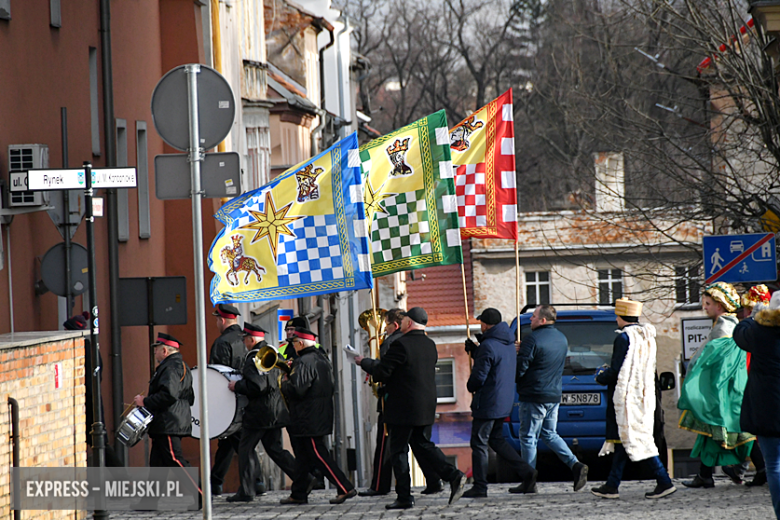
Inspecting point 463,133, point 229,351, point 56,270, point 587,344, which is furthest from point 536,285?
point 56,270

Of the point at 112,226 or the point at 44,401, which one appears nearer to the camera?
the point at 44,401

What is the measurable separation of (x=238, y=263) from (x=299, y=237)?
0.64m

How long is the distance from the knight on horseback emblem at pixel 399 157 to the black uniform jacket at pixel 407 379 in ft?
8.41

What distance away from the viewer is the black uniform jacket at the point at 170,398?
10.9m

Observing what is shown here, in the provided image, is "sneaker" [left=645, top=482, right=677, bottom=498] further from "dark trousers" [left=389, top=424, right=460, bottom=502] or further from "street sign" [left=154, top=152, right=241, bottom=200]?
"street sign" [left=154, top=152, right=241, bottom=200]

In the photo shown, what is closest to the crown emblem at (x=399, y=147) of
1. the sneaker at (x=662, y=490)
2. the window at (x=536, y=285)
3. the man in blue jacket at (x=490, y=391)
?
the man in blue jacket at (x=490, y=391)

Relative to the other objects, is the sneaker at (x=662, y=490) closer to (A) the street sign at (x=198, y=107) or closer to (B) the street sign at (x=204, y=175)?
(B) the street sign at (x=204, y=175)

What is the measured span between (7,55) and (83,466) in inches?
224

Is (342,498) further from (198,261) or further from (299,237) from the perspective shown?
(198,261)

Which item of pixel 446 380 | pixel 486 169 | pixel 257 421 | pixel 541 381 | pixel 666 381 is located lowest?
pixel 446 380

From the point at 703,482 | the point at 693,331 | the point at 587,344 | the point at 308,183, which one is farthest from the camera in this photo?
the point at 693,331

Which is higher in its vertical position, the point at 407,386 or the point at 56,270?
the point at 56,270

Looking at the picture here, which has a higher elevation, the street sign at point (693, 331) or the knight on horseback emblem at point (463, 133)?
the knight on horseback emblem at point (463, 133)

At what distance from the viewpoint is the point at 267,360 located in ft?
37.7
